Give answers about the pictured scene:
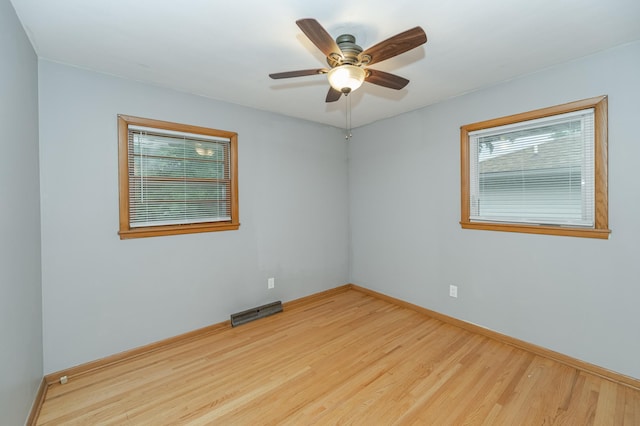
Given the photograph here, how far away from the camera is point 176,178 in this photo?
109 inches

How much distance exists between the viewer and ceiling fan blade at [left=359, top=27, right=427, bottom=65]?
1438 millimetres

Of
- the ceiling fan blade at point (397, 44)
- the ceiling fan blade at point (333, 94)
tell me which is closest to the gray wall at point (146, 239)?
the ceiling fan blade at point (333, 94)

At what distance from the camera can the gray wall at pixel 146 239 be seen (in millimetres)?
2186

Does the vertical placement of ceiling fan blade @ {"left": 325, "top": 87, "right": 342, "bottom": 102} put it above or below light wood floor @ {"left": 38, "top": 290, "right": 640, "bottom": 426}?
above

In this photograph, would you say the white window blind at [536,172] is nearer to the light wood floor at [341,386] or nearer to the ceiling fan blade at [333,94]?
the light wood floor at [341,386]

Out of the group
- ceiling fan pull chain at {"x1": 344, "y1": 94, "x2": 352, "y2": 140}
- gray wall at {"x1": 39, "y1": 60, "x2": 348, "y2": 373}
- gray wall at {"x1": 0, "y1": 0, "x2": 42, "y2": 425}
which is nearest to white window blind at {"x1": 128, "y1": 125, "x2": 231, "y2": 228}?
gray wall at {"x1": 39, "y1": 60, "x2": 348, "y2": 373}

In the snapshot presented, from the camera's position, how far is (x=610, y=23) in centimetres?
177

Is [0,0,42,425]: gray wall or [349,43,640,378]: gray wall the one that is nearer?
[0,0,42,425]: gray wall

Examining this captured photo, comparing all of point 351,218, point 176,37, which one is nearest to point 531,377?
point 351,218

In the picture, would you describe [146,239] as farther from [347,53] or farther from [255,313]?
[347,53]

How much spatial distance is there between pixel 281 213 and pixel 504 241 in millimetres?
2449

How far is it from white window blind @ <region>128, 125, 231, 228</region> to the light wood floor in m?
1.28

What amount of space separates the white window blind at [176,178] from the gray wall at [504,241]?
79.4 inches

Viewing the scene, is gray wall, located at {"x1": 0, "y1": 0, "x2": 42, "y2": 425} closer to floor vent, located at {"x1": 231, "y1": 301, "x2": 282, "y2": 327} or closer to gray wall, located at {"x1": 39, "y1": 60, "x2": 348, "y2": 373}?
gray wall, located at {"x1": 39, "y1": 60, "x2": 348, "y2": 373}
